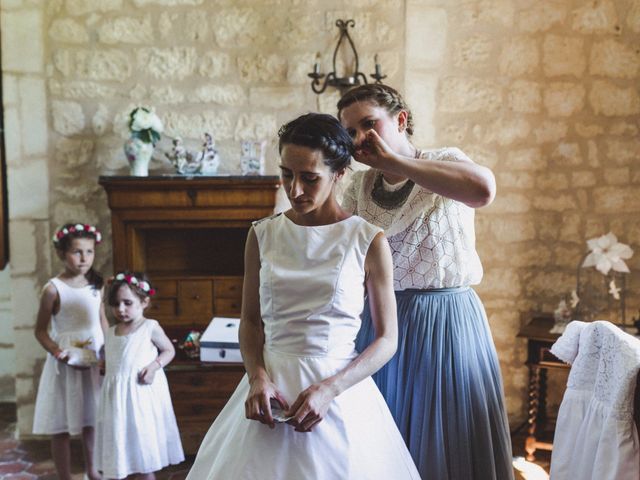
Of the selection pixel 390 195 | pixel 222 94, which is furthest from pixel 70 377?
pixel 390 195

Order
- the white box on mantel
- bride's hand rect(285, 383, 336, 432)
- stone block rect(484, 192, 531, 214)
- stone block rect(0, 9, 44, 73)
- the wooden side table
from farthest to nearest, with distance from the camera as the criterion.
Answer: stone block rect(484, 192, 531, 214) → stone block rect(0, 9, 44, 73) → the wooden side table → the white box on mantel → bride's hand rect(285, 383, 336, 432)

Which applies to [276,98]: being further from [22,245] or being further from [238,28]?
[22,245]

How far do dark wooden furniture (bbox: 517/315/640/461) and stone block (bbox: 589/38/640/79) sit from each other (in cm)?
145

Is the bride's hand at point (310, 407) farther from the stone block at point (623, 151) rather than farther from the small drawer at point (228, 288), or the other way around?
the stone block at point (623, 151)

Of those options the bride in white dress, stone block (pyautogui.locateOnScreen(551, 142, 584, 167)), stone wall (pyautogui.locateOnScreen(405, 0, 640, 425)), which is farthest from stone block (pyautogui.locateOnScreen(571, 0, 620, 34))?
the bride in white dress

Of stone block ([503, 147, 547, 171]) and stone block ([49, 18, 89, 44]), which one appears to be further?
stone block ([503, 147, 547, 171])

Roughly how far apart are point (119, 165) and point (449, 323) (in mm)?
2401

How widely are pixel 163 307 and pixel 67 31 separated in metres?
1.61

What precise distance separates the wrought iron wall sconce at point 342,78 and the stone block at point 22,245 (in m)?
1.79

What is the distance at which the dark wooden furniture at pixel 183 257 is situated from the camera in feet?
9.68

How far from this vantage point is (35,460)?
10.2ft

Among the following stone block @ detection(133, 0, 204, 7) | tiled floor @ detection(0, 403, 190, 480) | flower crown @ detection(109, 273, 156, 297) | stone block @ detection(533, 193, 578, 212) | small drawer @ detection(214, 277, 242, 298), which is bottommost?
tiled floor @ detection(0, 403, 190, 480)

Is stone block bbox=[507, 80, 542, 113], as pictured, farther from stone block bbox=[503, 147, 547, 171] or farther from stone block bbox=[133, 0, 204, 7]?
stone block bbox=[133, 0, 204, 7]

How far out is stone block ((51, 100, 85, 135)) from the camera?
130 inches
